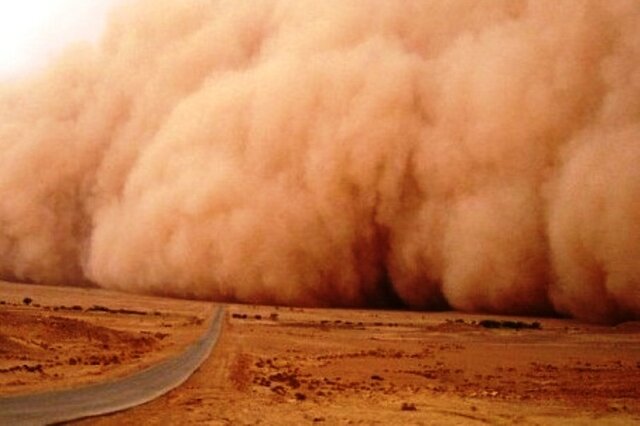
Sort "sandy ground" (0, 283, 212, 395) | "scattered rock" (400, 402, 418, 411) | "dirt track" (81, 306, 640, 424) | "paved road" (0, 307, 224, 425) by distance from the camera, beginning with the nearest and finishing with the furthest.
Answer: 1. "paved road" (0, 307, 224, 425)
2. "dirt track" (81, 306, 640, 424)
3. "scattered rock" (400, 402, 418, 411)
4. "sandy ground" (0, 283, 212, 395)

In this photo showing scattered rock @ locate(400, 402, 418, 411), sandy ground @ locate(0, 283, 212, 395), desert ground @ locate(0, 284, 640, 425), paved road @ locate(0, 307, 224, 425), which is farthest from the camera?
sandy ground @ locate(0, 283, 212, 395)

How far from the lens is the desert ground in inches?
245

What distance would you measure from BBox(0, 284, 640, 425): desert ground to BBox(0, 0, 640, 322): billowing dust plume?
2781mm

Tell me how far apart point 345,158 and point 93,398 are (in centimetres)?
1647

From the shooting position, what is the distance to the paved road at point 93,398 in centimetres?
553

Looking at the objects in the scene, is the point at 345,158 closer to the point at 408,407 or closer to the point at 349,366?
the point at 349,366

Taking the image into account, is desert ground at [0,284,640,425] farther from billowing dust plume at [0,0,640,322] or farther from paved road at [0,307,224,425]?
billowing dust plume at [0,0,640,322]

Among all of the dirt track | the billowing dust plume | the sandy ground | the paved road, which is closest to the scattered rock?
the dirt track

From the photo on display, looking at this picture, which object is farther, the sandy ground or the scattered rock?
the sandy ground

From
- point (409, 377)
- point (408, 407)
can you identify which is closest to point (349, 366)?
point (409, 377)

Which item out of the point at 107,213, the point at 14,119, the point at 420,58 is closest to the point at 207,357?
the point at 420,58

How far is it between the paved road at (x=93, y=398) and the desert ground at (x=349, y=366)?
8.3 inches

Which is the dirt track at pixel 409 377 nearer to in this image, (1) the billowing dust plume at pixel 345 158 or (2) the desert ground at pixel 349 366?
(2) the desert ground at pixel 349 366

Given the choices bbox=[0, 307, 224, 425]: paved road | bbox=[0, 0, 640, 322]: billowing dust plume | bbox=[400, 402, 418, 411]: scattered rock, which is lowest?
bbox=[0, 307, 224, 425]: paved road
